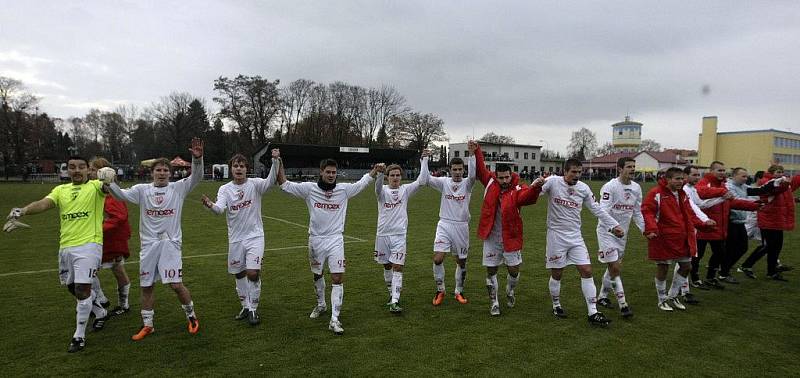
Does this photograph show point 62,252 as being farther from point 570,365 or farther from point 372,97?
point 372,97

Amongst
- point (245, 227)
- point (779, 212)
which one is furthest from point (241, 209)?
point (779, 212)

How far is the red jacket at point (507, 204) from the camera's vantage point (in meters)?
6.07

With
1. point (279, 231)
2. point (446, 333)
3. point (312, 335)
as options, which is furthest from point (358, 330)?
point (279, 231)

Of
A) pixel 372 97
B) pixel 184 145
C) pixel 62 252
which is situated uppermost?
pixel 372 97

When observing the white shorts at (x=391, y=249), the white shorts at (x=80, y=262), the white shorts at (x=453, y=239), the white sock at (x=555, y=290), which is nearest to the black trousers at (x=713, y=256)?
the white sock at (x=555, y=290)

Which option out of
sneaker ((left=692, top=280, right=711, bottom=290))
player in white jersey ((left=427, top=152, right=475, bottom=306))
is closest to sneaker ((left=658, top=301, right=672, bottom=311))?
sneaker ((left=692, top=280, right=711, bottom=290))

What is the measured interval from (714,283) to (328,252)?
23.4 feet

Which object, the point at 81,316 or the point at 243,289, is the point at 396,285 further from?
the point at 81,316

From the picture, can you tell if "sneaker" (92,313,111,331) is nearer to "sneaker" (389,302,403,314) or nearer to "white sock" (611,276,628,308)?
"sneaker" (389,302,403,314)

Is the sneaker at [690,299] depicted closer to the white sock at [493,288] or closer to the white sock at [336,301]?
the white sock at [493,288]

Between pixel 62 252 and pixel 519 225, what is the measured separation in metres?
5.81

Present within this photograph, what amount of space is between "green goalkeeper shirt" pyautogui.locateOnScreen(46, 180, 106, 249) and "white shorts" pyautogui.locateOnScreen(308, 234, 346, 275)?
8.32 feet

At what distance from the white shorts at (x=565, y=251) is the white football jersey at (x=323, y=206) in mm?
2793

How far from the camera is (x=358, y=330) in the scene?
219 inches
